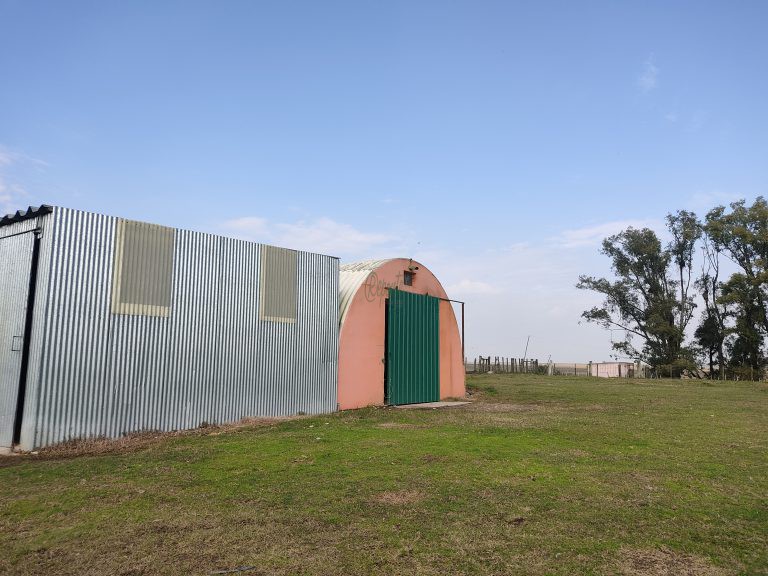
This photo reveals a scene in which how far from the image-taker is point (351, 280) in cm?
1855

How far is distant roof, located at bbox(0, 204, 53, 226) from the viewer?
10.7m

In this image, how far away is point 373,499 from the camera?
6836 millimetres

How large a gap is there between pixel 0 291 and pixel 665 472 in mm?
12867

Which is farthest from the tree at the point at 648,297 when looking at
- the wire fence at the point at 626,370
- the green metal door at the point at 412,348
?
the green metal door at the point at 412,348

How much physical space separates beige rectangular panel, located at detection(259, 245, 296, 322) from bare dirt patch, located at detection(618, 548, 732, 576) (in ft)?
36.7

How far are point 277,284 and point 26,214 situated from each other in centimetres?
602

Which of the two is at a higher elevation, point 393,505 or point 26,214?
point 26,214

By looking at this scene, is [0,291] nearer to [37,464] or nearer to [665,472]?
[37,464]

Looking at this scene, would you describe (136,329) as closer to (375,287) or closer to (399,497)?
(399,497)

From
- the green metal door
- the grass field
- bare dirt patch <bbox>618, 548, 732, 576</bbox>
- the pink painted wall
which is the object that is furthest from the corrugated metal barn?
bare dirt patch <bbox>618, 548, 732, 576</bbox>

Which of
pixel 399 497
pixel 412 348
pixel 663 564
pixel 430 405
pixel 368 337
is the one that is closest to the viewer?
pixel 663 564

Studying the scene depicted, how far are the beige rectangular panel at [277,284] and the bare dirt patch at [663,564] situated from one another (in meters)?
11.2

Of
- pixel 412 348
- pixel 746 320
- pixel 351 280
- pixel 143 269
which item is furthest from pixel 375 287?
pixel 746 320

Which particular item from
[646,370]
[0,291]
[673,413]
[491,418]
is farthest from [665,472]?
[646,370]
